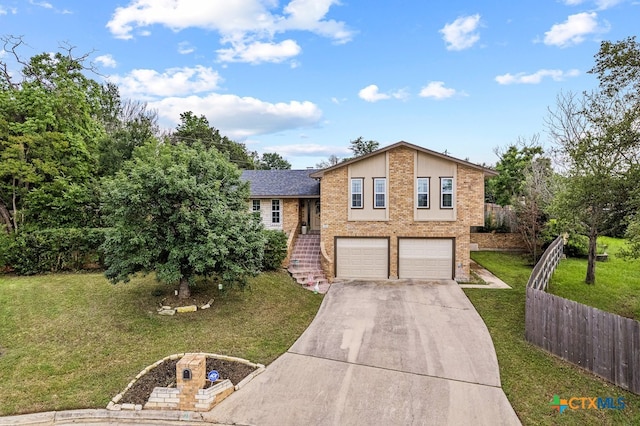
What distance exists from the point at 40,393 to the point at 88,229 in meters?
11.4

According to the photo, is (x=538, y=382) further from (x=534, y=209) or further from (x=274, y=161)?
(x=274, y=161)

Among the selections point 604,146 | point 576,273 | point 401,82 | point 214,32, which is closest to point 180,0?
point 214,32

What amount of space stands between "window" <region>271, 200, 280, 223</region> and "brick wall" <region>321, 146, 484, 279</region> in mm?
4306

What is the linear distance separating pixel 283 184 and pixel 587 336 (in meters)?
16.3

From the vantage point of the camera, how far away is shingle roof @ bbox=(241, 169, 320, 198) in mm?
19719

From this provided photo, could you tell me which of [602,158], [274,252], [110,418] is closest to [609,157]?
[602,158]

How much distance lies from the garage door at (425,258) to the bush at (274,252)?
5.51 meters

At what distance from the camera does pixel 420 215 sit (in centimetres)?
1609

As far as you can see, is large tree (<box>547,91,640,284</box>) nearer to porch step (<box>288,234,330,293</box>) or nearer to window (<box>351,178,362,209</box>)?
window (<box>351,178,362,209</box>)

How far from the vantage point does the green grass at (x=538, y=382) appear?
6047 millimetres

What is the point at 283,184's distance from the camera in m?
21.1

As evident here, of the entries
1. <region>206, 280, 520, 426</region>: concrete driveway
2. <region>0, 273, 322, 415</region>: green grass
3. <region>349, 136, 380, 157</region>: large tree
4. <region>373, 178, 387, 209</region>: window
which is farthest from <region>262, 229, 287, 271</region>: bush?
<region>349, 136, 380, 157</region>: large tree

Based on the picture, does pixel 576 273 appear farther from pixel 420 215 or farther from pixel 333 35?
pixel 333 35

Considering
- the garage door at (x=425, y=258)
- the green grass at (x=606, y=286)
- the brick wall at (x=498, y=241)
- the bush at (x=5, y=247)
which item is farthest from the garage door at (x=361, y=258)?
the bush at (x=5, y=247)
